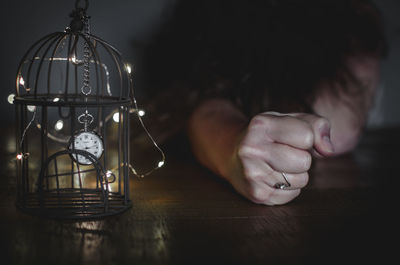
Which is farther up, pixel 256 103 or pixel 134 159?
pixel 256 103

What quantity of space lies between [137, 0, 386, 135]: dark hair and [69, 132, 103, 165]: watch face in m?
0.58

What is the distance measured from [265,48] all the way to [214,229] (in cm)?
78

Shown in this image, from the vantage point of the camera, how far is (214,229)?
0.61 meters

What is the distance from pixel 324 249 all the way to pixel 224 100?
2.23 feet

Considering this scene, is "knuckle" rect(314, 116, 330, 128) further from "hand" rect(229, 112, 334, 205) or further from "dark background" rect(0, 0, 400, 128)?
"dark background" rect(0, 0, 400, 128)

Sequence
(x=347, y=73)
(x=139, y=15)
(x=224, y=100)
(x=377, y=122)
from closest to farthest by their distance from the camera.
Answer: (x=224, y=100), (x=347, y=73), (x=139, y=15), (x=377, y=122)

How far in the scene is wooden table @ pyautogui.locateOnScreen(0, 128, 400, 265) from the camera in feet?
1.68

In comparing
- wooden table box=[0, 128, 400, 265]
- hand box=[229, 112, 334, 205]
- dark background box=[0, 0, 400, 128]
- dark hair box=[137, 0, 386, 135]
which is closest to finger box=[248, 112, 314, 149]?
hand box=[229, 112, 334, 205]

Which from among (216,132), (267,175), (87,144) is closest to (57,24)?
(216,132)

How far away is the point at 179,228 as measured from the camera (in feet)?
2.00

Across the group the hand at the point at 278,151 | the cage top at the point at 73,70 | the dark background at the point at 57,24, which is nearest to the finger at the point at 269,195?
the hand at the point at 278,151

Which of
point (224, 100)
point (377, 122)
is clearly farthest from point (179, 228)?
point (377, 122)

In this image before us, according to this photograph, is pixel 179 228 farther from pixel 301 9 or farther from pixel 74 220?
pixel 301 9

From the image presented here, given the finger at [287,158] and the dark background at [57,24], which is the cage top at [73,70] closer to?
the dark background at [57,24]
